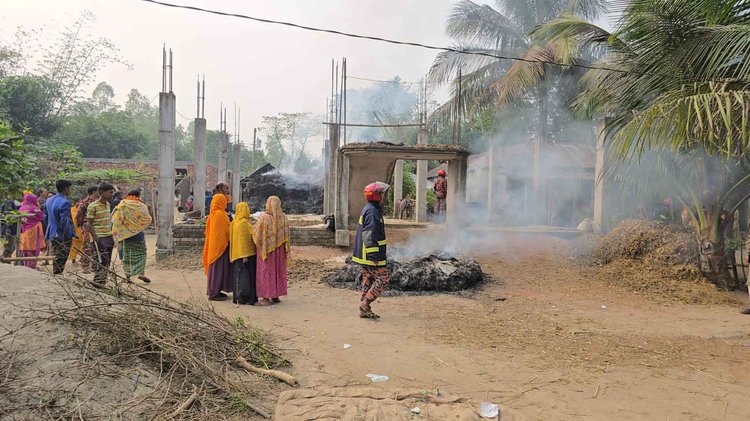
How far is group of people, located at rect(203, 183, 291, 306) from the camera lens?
669 centimetres

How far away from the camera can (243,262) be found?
6691mm

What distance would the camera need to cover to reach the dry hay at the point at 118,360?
2873 millimetres

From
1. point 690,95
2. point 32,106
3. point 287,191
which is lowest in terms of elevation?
point 287,191

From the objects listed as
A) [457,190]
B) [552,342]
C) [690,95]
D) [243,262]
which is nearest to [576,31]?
[457,190]

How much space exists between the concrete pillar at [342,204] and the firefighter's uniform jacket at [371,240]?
18.9 ft

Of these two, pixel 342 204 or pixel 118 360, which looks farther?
pixel 342 204

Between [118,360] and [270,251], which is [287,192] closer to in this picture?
[270,251]

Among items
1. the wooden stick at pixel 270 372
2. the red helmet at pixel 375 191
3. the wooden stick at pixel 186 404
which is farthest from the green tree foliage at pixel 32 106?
the wooden stick at pixel 186 404

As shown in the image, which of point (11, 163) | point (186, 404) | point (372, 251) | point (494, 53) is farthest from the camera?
point (494, 53)

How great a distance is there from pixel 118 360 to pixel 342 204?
29.0 feet

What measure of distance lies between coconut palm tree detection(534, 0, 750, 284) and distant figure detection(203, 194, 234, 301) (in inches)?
215

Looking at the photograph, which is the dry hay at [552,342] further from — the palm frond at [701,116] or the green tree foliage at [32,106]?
the green tree foliage at [32,106]

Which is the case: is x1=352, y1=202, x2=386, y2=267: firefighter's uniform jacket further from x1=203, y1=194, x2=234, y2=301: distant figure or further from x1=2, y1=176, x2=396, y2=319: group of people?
x1=203, y1=194, x2=234, y2=301: distant figure

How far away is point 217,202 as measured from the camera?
22.6 ft
